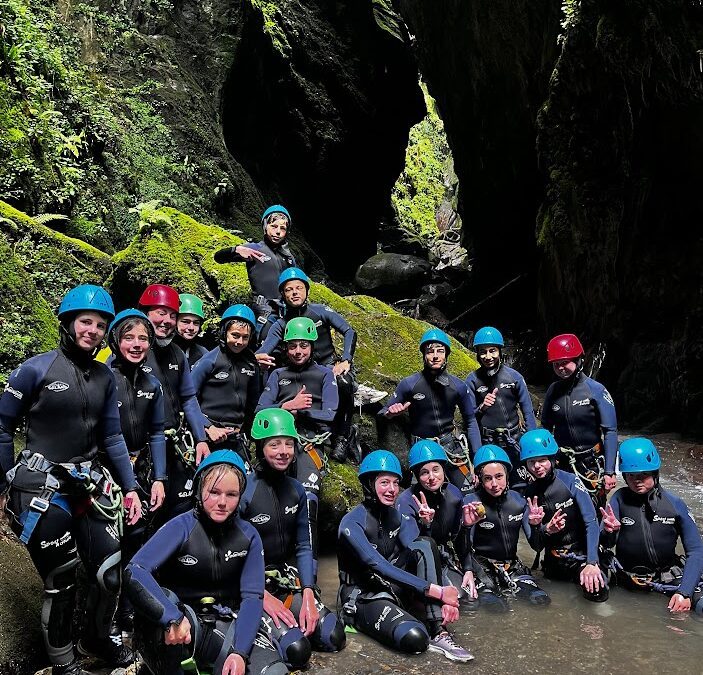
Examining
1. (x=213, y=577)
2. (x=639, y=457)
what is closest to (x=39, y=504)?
(x=213, y=577)

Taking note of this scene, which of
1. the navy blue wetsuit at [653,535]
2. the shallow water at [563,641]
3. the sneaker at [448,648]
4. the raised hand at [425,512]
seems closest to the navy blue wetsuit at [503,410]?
the navy blue wetsuit at [653,535]

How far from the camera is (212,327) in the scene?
27.3 feet

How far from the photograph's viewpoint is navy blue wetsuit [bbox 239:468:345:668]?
4383 mm

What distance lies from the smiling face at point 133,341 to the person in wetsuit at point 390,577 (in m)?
1.87

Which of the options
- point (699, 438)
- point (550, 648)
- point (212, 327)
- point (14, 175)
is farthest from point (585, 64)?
point (550, 648)

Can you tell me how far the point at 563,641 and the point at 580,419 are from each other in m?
2.61

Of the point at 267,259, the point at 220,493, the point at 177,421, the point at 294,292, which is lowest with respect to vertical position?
the point at 220,493

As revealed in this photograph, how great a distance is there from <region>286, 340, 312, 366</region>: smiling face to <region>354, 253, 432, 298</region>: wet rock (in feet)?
75.7

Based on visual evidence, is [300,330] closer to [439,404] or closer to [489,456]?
[439,404]

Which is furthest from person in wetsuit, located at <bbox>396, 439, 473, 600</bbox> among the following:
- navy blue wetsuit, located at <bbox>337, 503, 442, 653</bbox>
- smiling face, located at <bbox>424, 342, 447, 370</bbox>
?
smiling face, located at <bbox>424, 342, 447, 370</bbox>

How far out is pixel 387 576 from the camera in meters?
4.62

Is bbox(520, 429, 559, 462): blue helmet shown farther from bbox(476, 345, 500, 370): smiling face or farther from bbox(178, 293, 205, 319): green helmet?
bbox(178, 293, 205, 319): green helmet

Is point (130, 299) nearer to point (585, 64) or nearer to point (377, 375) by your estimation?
point (377, 375)

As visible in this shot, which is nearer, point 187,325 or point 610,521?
point 610,521
